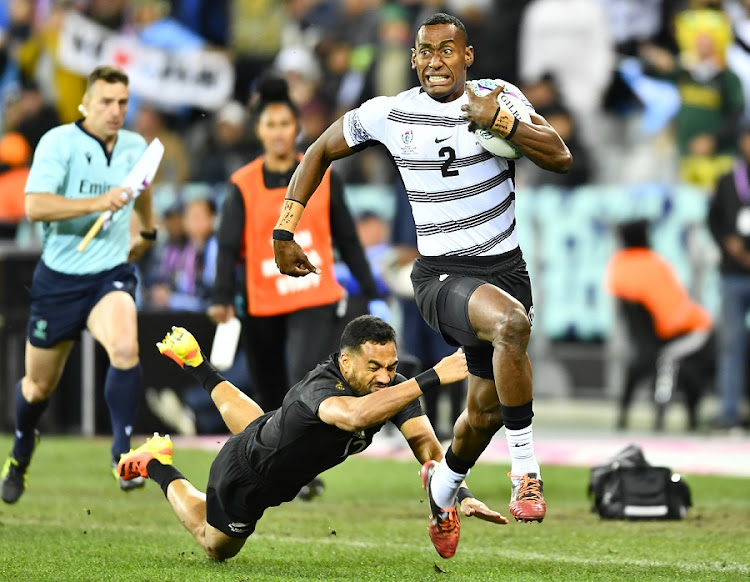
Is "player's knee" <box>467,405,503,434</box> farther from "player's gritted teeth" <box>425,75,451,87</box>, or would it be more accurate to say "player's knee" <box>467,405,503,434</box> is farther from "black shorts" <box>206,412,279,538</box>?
"player's gritted teeth" <box>425,75,451,87</box>

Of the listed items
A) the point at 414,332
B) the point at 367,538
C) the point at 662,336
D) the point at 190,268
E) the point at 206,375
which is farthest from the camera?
the point at 190,268

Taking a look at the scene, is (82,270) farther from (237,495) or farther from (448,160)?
(448,160)

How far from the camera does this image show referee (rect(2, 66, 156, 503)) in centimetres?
992

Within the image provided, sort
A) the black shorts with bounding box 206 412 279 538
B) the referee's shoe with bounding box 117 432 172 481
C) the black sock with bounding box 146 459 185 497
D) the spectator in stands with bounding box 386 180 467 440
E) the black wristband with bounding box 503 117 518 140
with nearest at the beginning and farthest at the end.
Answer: the black wristband with bounding box 503 117 518 140 < the black shorts with bounding box 206 412 279 538 < the black sock with bounding box 146 459 185 497 < the referee's shoe with bounding box 117 432 172 481 < the spectator in stands with bounding box 386 180 467 440

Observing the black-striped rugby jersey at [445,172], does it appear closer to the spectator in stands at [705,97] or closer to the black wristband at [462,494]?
the black wristband at [462,494]

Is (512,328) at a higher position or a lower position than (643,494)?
higher

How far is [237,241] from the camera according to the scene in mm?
10727

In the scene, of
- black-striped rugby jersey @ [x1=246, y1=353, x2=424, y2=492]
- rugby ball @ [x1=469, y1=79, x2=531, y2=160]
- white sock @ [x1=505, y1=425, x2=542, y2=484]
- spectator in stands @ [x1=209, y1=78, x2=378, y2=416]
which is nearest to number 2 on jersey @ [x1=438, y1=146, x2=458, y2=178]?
rugby ball @ [x1=469, y1=79, x2=531, y2=160]

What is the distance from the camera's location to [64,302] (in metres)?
10.0

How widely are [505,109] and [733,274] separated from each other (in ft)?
27.1

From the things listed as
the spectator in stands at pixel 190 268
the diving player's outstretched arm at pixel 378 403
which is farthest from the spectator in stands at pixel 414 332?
the diving player's outstretched arm at pixel 378 403

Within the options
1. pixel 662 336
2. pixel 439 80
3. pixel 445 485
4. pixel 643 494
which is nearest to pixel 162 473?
pixel 445 485

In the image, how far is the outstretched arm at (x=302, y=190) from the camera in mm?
8055

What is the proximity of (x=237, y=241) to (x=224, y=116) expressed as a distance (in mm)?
9005
